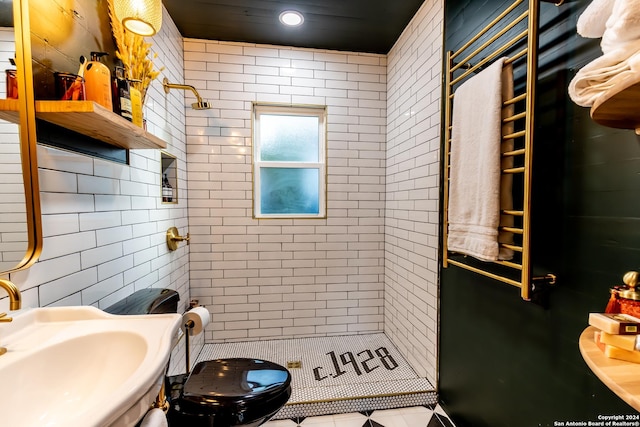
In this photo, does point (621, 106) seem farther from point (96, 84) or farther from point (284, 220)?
point (284, 220)

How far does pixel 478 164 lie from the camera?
121 centimetres

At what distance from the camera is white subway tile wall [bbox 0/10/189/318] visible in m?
0.91

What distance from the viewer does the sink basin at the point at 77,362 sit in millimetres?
610

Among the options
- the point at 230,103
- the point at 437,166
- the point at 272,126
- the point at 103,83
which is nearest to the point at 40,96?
the point at 103,83

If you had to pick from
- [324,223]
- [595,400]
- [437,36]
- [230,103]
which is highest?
[437,36]

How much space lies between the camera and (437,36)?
1692 mm

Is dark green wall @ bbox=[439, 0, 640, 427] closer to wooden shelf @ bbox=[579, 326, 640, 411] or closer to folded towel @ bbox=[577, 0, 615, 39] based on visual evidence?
folded towel @ bbox=[577, 0, 615, 39]

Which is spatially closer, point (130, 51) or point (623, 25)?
point (623, 25)

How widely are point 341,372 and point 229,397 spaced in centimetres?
110

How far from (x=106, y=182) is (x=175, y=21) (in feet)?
4.80

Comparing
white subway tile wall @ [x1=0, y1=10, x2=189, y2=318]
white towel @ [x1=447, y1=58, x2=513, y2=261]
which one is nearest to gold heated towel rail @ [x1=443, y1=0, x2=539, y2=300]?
white towel @ [x1=447, y1=58, x2=513, y2=261]

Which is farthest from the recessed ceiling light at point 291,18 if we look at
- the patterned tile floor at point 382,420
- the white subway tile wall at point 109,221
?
the patterned tile floor at point 382,420

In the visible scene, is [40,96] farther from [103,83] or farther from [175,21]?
[175,21]

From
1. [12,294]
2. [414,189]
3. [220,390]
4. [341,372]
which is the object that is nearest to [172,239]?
[220,390]
